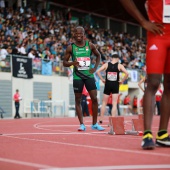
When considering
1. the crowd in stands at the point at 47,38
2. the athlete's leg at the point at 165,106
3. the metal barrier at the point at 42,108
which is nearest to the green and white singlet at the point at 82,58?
the athlete's leg at the point at 165,106

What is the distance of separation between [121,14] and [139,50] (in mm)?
8681

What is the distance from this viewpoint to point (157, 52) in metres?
5.67

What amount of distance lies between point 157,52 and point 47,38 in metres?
26.4

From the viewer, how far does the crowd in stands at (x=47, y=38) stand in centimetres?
2783

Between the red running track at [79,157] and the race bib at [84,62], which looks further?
the race bib at [84,62]

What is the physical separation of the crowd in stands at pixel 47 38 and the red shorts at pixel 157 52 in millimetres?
19903

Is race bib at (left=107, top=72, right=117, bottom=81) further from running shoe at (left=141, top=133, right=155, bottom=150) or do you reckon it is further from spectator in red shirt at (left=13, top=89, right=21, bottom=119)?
spectator in red shirt at (left=13, top=89, right=21, bottom=119)

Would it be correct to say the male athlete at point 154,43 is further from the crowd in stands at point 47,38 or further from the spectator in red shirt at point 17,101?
the spectator in red shirt at point 17,101

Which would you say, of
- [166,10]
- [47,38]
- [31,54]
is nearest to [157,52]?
[166,10]

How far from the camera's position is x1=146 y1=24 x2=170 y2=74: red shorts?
18.6ft

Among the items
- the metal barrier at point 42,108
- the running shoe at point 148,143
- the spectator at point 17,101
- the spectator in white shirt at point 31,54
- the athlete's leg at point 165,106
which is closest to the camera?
the running shoe at point 148,143

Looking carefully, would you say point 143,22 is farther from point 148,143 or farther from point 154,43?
point 148,143

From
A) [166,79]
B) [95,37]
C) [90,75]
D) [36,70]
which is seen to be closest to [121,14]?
[95,37]

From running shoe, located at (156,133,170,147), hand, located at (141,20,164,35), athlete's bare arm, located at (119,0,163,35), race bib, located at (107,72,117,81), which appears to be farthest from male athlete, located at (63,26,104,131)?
hand, located at (141,20,164,35)
